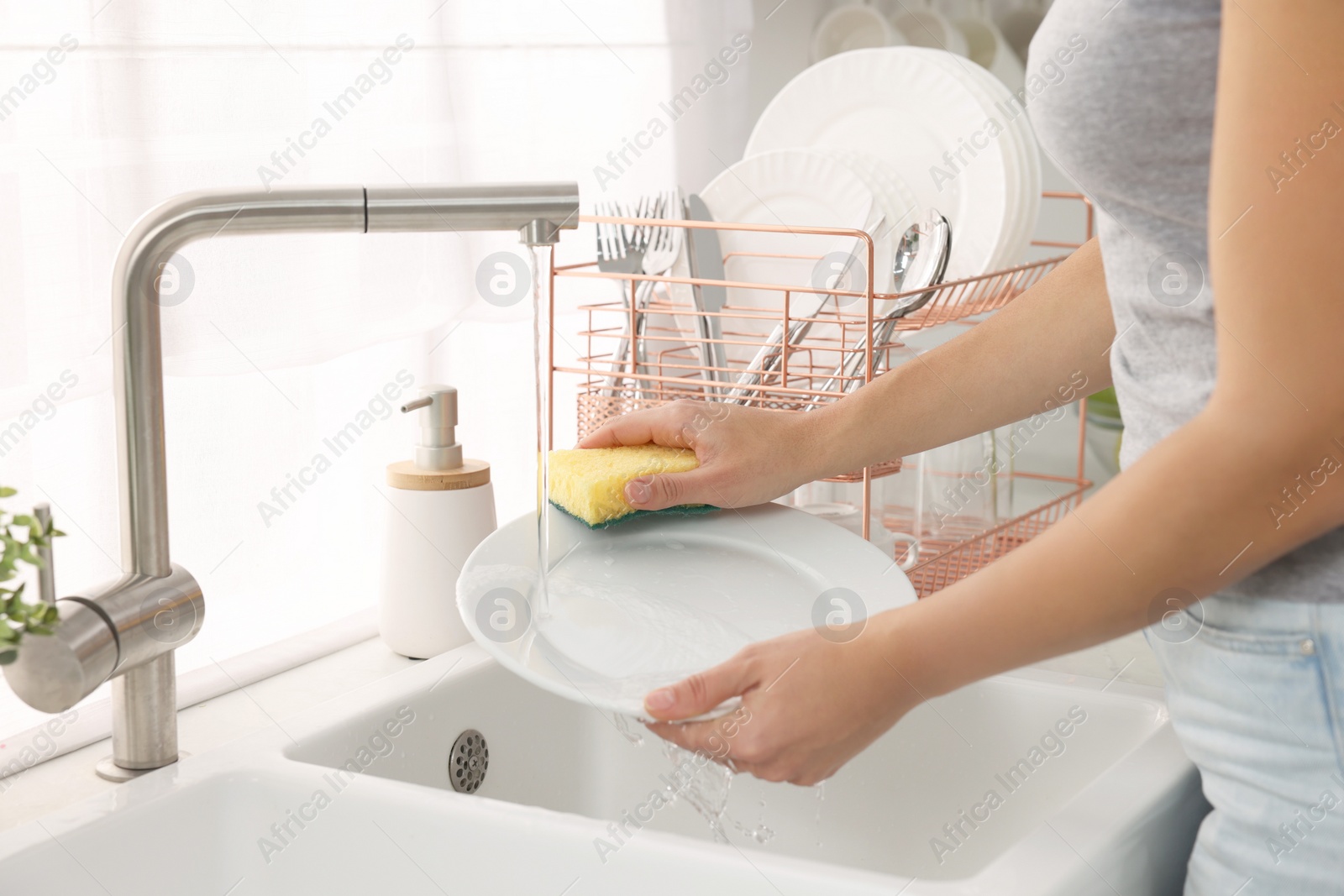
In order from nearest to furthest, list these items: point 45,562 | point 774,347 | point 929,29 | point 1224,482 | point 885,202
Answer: point 1224,482, point 45,562, point 774,347, point 885,202, point 929,29

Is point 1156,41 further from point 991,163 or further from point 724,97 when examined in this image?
point 724,97

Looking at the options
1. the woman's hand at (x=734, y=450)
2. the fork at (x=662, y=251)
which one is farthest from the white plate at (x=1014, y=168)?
the woman's hand at (x=734, y=450)

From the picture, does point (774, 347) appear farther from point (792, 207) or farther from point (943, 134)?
point (943, 134)

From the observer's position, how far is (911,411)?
2.71 feet

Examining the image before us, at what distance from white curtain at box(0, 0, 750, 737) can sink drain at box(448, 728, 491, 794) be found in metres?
0.23

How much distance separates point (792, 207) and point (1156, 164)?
637mm

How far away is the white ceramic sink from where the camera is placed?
616mm

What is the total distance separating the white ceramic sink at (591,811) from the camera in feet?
2.02

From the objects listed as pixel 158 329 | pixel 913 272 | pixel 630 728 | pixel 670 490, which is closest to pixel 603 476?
pixel 670 490

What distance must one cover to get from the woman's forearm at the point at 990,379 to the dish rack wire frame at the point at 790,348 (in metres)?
0.05

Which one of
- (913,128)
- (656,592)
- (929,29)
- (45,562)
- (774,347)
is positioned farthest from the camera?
(929,29)

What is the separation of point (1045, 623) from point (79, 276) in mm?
652

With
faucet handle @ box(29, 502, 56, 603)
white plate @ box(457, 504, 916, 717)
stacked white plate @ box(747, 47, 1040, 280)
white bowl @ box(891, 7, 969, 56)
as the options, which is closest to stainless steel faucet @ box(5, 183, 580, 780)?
faucet handle @ box(29, 502, 56, 603)

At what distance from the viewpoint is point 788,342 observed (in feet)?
3.20
